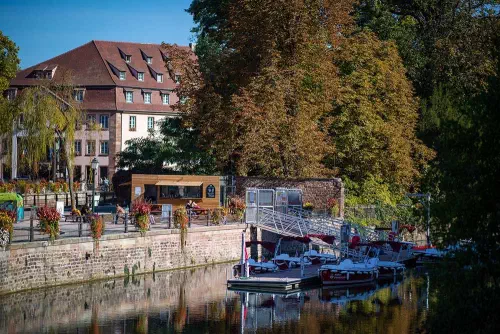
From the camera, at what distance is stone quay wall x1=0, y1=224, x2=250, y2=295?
3094cm

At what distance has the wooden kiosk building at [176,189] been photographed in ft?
150

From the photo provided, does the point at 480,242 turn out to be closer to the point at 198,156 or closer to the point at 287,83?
the point at 287,83

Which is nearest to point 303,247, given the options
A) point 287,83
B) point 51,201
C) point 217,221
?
point 217,221

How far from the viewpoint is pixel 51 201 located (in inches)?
2083

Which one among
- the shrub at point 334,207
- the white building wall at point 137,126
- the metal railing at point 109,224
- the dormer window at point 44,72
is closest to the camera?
the metal railing at point 109,224

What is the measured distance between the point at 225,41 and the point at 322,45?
6.64 metres

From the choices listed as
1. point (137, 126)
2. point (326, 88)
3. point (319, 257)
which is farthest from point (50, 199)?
point (137, 126)

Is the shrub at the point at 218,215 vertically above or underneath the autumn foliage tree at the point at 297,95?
underneath

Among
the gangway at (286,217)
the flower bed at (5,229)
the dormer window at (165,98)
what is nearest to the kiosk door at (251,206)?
the gangway at (286,217)

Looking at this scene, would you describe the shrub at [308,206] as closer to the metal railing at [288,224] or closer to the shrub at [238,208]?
the metal railing at [288,224]

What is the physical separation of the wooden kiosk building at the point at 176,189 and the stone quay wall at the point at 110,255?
4.11m

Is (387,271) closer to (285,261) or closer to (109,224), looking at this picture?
(285,261)

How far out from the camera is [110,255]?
35.2 meters

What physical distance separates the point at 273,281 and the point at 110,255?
6.14 meters
